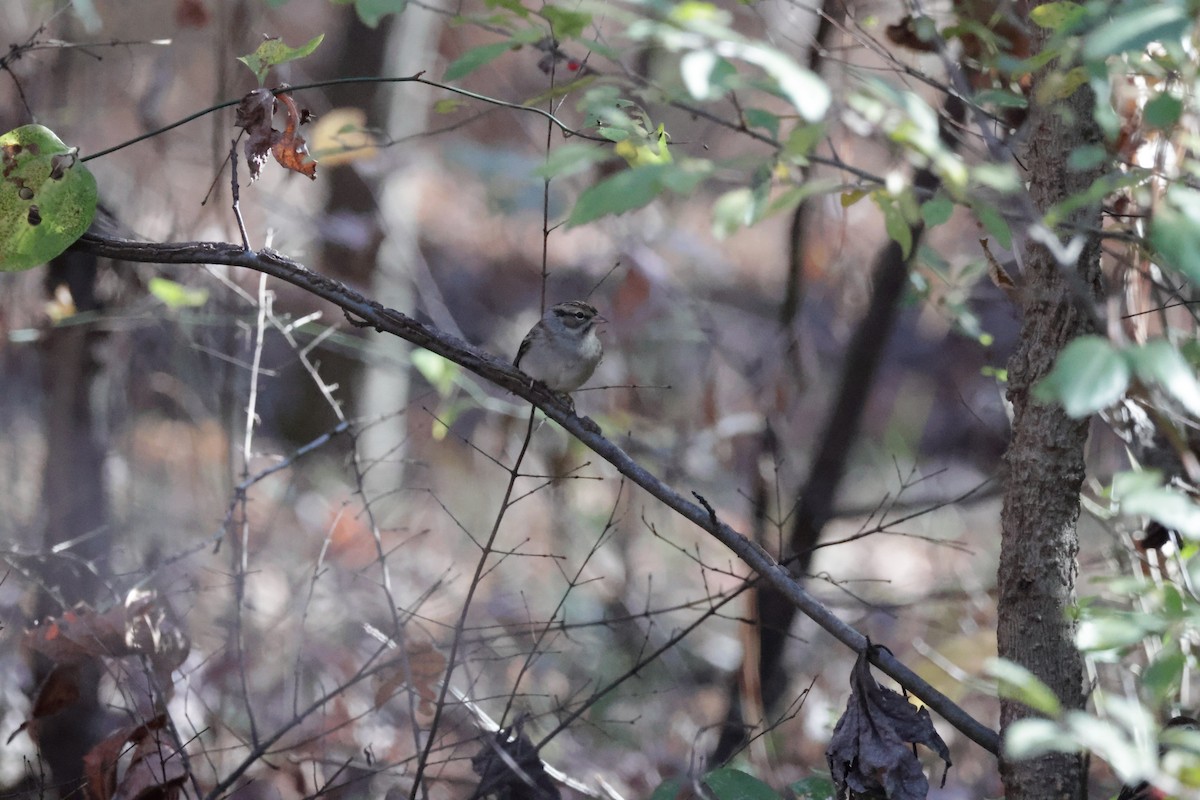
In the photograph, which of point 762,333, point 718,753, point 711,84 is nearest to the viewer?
point 711,84

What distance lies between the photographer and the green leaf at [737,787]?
96.5 inches

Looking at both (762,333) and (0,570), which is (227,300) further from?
(762,333)

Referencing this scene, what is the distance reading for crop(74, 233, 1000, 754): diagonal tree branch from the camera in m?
2.42

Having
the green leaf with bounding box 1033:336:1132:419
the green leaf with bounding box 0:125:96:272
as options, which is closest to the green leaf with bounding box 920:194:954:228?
the green leaf with bounding box 1033:336:1132:419

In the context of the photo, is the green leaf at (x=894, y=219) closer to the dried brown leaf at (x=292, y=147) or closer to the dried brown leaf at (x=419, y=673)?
the dried brown leaf at (x=292, y=147)

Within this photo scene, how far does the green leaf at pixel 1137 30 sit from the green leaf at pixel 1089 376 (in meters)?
0.41

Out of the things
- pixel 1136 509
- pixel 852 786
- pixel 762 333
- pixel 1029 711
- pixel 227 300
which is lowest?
pixel 762 333

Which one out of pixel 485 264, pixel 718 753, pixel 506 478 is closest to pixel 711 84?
pixel 718 753

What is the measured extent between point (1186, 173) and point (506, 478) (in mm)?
6893

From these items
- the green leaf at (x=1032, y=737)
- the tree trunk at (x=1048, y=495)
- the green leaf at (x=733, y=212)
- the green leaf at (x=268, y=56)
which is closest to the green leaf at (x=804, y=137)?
the green leaf at (x=733, y=212)

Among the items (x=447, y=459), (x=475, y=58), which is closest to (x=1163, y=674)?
(x=475, y=58)

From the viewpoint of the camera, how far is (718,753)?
15.3 ft

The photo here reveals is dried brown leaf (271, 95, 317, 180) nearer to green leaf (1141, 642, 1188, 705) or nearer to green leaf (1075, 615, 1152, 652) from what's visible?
green leaf (1075, 615, 1152, 652)

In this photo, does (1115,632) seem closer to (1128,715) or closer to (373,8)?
(1128,715)
